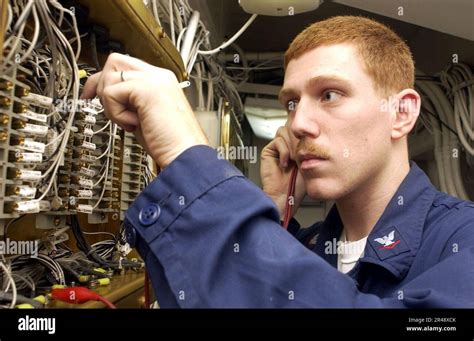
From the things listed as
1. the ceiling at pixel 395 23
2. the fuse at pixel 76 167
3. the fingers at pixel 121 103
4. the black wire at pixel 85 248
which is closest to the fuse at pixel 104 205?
the black wire at pixel 85 248

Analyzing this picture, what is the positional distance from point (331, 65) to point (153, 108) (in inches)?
15.7

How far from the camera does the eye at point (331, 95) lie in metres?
0.70

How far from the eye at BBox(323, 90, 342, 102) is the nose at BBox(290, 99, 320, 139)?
3 cm

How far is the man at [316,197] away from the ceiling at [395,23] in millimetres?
782

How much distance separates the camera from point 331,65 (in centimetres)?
72

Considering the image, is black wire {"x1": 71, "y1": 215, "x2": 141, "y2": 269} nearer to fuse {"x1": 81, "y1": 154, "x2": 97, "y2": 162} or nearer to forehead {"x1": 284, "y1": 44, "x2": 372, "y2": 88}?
fuse {"x1": 81, "y1": 154, "x2": 97, "y2": 162}

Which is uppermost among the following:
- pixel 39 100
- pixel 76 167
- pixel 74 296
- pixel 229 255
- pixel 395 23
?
pixel 395 23

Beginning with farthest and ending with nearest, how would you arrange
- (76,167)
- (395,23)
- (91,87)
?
(395,23) → (76,167) → (91,87)

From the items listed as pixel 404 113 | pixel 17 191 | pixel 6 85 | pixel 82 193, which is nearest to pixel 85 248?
pixel 82 193

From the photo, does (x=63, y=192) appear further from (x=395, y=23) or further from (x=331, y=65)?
(x=395, y=23)

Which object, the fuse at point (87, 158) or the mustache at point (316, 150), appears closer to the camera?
the mustache at point (316, 150)

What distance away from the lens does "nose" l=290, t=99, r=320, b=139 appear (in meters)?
0.68

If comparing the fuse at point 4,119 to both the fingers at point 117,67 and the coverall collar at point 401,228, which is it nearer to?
the fingers at point 117,67

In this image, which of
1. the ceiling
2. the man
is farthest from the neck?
the ceiling
